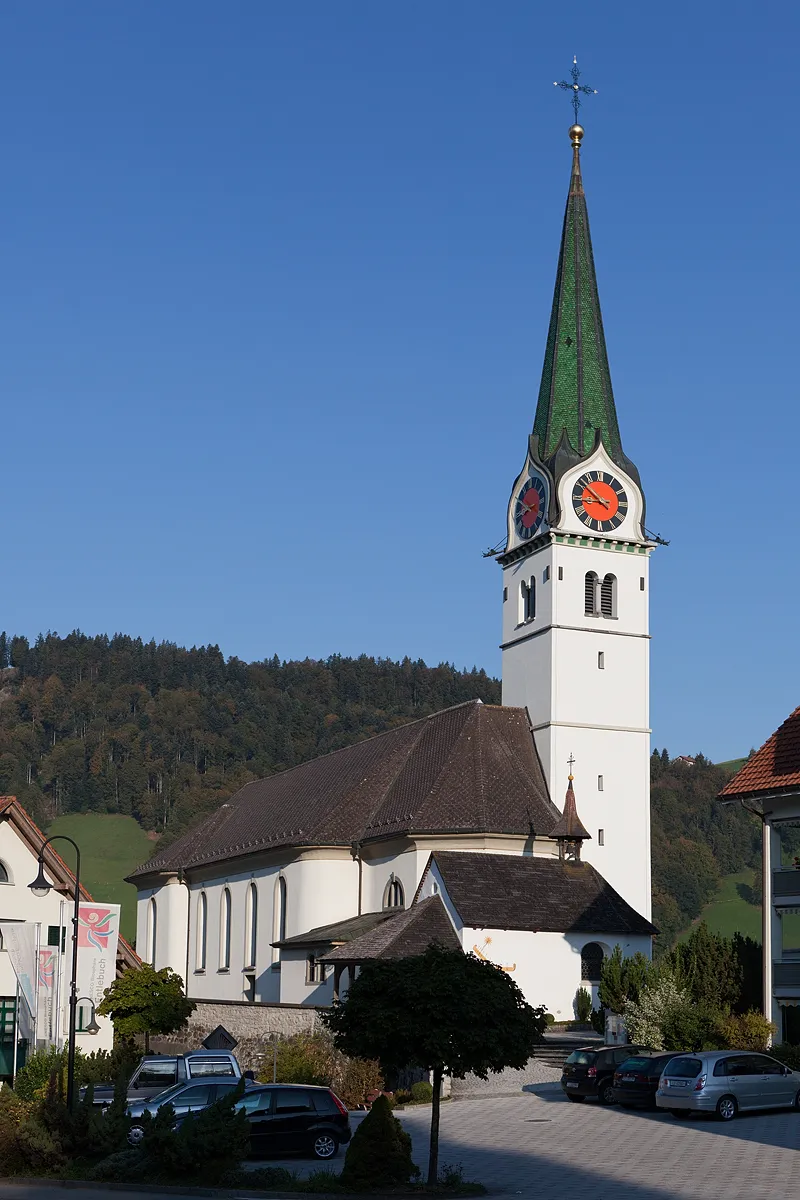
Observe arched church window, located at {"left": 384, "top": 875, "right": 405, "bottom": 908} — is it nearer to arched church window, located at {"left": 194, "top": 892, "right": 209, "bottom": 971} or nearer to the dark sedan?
arched church window, located at {"left": 194, "top": 892, "right": 209, "bottom": 971}

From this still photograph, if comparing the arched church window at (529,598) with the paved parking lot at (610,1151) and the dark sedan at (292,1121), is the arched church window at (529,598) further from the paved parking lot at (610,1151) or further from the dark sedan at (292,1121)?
the dark sedan at (292,1121)

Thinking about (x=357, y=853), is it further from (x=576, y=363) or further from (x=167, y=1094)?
(x=167, y=1094)

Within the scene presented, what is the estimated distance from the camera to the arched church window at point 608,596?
6116 cm

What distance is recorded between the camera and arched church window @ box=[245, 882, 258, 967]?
217 ft

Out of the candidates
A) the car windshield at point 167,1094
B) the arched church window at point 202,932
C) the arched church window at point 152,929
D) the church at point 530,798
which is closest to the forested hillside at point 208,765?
the arched church window at point 152,929

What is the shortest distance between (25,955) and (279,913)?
81.2 feet

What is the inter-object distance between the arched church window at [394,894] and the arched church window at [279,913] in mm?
6726

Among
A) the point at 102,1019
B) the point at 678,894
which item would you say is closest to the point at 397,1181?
the point at 102,1019

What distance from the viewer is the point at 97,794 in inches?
7116

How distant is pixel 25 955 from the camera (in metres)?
39.2

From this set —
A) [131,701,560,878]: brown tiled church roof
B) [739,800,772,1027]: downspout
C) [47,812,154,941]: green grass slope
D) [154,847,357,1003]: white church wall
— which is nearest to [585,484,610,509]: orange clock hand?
[131,701,560,878]: brown tiled church roof

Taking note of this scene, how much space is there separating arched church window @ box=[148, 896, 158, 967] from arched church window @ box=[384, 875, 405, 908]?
2410 cm

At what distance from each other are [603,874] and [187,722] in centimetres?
14486

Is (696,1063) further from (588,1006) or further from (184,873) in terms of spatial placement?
(184,873)
